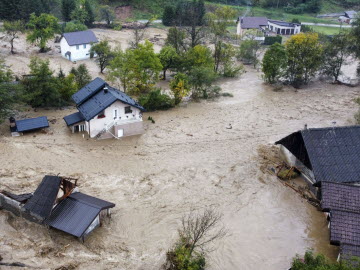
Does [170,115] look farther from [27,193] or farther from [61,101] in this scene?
[27,193]

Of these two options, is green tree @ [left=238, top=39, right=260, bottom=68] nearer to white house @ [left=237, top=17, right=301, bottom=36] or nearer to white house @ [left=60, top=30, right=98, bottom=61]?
white house @ [left=237, top=17, right=301, bottom=36]

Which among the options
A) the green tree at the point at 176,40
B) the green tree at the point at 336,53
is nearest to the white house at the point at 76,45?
the green tree at the point at 176,40

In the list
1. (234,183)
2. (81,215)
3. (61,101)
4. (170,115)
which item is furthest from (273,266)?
(61,101)

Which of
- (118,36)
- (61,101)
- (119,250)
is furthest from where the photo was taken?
(118,36)

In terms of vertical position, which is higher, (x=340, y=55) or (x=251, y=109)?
(x=340, y=55)

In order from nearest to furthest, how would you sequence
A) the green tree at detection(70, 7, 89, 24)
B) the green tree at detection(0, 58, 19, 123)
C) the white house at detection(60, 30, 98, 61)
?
the green tree at detection(0, 58, 19, 123) < the white house at detection(60, 30, 98, 61) < the green tree at detection(70, 7, 89, 24)

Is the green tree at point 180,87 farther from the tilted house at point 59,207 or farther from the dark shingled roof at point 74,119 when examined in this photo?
the tilted house at point 59,207

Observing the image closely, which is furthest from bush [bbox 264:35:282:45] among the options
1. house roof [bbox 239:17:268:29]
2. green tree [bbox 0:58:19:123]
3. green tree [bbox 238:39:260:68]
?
green tree [bbox 0:58:19:123]
